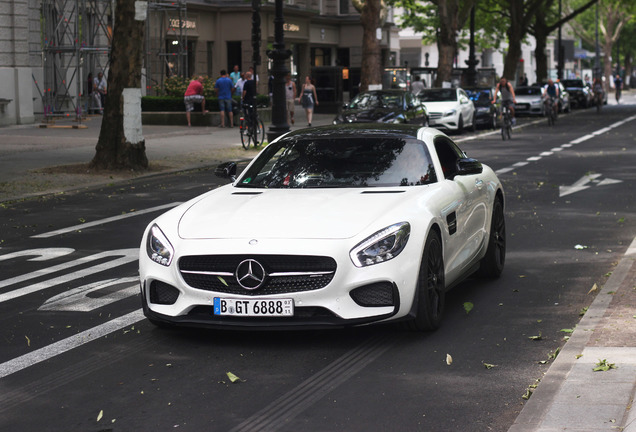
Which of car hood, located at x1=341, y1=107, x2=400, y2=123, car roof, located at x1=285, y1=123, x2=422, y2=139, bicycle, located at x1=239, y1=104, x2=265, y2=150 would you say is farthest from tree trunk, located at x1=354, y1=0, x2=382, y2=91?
car roof, located at x1=285, y1=123, x2=422, y2=139

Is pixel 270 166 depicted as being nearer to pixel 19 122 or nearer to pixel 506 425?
pixel 506 425

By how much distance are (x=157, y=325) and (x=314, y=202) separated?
1302 millimetres

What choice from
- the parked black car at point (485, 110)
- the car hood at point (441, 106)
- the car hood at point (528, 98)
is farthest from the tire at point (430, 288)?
the car hood at point (528, 98)

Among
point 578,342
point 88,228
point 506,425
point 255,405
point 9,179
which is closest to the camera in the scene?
point 506,425

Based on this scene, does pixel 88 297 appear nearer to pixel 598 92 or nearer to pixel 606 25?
pixel 598 92

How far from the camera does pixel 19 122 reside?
37656mm

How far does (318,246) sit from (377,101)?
24.2 meters

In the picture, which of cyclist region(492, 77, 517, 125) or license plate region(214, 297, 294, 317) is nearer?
license plate region(214, 297, 294, 317)

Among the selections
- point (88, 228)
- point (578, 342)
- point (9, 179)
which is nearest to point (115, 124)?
point (9, 179)

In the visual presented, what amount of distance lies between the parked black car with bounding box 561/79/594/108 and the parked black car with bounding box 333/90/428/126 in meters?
33.0

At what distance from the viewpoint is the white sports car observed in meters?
6.77

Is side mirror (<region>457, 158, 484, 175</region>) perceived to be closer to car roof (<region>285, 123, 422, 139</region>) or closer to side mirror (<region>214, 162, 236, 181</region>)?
car roof (<region>285, 123, 422, 139</region>)

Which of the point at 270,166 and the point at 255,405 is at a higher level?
the point at 270,166

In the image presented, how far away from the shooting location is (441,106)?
35.3m
